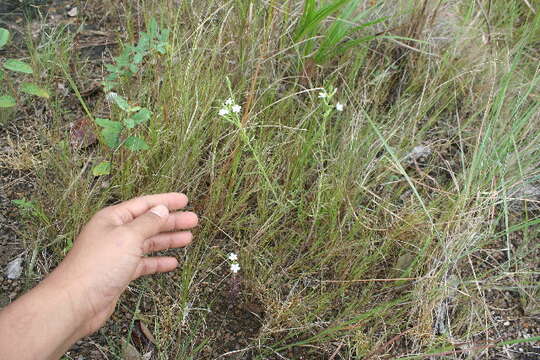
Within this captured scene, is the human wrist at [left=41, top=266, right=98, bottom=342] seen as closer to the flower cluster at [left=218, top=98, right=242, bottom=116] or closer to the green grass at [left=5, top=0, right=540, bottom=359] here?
the green grass at [left=5, top=0, right=540, bottom=359]

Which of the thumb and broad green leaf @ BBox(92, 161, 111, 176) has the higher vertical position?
broad green leaf @ BBox(92, 161, 111, 176)

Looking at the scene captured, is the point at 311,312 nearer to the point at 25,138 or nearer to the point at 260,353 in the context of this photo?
the point at 260,353

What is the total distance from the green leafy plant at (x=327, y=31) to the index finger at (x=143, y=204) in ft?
2.72

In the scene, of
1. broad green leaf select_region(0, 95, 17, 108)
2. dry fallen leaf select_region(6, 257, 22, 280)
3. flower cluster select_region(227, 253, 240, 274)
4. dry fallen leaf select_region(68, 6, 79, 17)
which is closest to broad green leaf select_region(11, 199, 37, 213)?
dry fallen leaf select_region(6, 257, 22, 280)

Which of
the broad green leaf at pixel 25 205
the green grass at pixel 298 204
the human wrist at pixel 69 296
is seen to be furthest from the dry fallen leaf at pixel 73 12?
the human wrist at pixel 69 296

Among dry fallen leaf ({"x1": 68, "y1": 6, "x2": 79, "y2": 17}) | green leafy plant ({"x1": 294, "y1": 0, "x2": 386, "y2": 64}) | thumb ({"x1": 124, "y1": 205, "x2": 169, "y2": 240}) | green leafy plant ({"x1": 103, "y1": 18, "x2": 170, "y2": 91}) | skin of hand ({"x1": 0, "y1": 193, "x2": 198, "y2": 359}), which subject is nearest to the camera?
skin of hand ({"x1": 0, "y1": 193, "x2": 198, "y2": 359})

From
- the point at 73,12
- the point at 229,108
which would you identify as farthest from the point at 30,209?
the point at 73,12

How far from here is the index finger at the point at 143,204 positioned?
1.51 meters

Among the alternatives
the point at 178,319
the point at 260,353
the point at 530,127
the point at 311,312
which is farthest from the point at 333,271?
the point at 530,127

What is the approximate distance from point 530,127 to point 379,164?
64 centimetres

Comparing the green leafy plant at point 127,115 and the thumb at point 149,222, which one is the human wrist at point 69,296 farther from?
the green leafy plant at point 127,115

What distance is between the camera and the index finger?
1.51m

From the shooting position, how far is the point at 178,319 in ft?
5.26

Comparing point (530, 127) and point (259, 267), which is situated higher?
point (530, 127)
